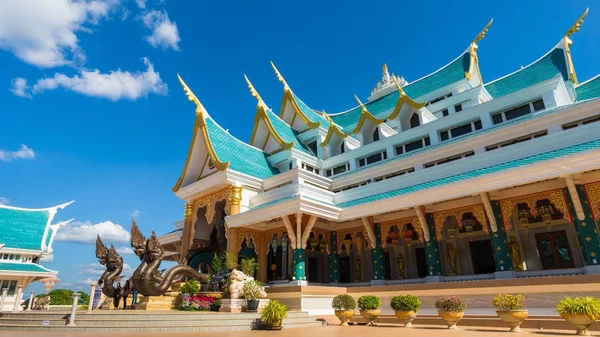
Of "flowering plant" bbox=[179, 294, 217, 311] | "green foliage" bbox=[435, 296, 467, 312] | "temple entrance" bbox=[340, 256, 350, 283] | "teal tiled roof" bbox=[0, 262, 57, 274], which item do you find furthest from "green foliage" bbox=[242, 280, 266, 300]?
"teal tiled roof" bbox=[0, 262, 57, 274]

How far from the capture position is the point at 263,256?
16.6m

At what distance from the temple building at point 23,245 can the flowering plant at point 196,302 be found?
19612 mm

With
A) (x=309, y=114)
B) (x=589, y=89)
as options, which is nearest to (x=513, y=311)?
(x=589, y=89)

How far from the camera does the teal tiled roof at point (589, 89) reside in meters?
16.5

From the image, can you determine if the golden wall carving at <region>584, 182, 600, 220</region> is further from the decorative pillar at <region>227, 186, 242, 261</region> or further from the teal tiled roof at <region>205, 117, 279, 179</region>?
the teal tiled roof at <region>205, 117, 279, 179</region>

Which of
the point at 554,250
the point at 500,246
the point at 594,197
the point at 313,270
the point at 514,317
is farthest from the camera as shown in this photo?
the point at 313,270

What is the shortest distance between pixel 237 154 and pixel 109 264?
347 inches

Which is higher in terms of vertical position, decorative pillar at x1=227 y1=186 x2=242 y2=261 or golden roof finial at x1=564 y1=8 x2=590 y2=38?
golden roof finial at x1=564 y1=8 x2=590 y2=38

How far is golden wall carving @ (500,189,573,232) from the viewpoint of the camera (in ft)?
36.0

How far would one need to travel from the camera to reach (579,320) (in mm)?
6547

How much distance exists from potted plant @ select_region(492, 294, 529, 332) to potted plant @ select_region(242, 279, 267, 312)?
6.24m

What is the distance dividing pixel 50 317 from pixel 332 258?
36.3 ft

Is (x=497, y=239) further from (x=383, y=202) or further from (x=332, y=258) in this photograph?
(x=332, y=258)

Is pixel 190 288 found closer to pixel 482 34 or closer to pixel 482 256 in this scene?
pixel 482 256
